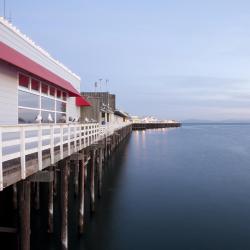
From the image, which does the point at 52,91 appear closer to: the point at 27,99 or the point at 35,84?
the point at 35,84

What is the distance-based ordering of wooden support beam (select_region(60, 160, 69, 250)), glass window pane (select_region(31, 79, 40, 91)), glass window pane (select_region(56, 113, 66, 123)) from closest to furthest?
wooden support beam (select_region(60, 160, 69, 250)) → glass window pane (select_region(31, 79, 40, 91)) → glass window pane (select_region(56, 113, 66, 123))

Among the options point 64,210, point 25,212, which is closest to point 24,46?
point 64,210

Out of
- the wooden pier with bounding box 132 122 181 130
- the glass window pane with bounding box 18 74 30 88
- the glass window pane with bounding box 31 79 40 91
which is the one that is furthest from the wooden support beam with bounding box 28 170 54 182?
the wooden pier with bounding box 132 122 181 130

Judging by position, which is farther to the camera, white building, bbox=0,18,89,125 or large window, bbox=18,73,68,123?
large window, bbox=18,73,68,123

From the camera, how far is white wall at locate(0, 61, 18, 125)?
10.8m

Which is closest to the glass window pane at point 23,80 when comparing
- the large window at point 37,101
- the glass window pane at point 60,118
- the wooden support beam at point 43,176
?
the large window at point 37,101

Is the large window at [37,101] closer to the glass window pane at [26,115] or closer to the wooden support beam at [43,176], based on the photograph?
the glass window pane at [26,115]

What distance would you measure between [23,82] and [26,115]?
4.34ft

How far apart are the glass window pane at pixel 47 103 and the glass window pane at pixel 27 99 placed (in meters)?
0.83

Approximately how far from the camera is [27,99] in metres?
13.2

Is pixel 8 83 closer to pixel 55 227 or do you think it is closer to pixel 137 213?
pixel 55 227

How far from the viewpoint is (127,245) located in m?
12.6

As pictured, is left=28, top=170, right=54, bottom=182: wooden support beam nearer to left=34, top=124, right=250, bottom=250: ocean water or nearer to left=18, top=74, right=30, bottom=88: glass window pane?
left=34, top=124, right=250, bottom=250: ocean water

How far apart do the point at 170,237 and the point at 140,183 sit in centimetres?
1080
